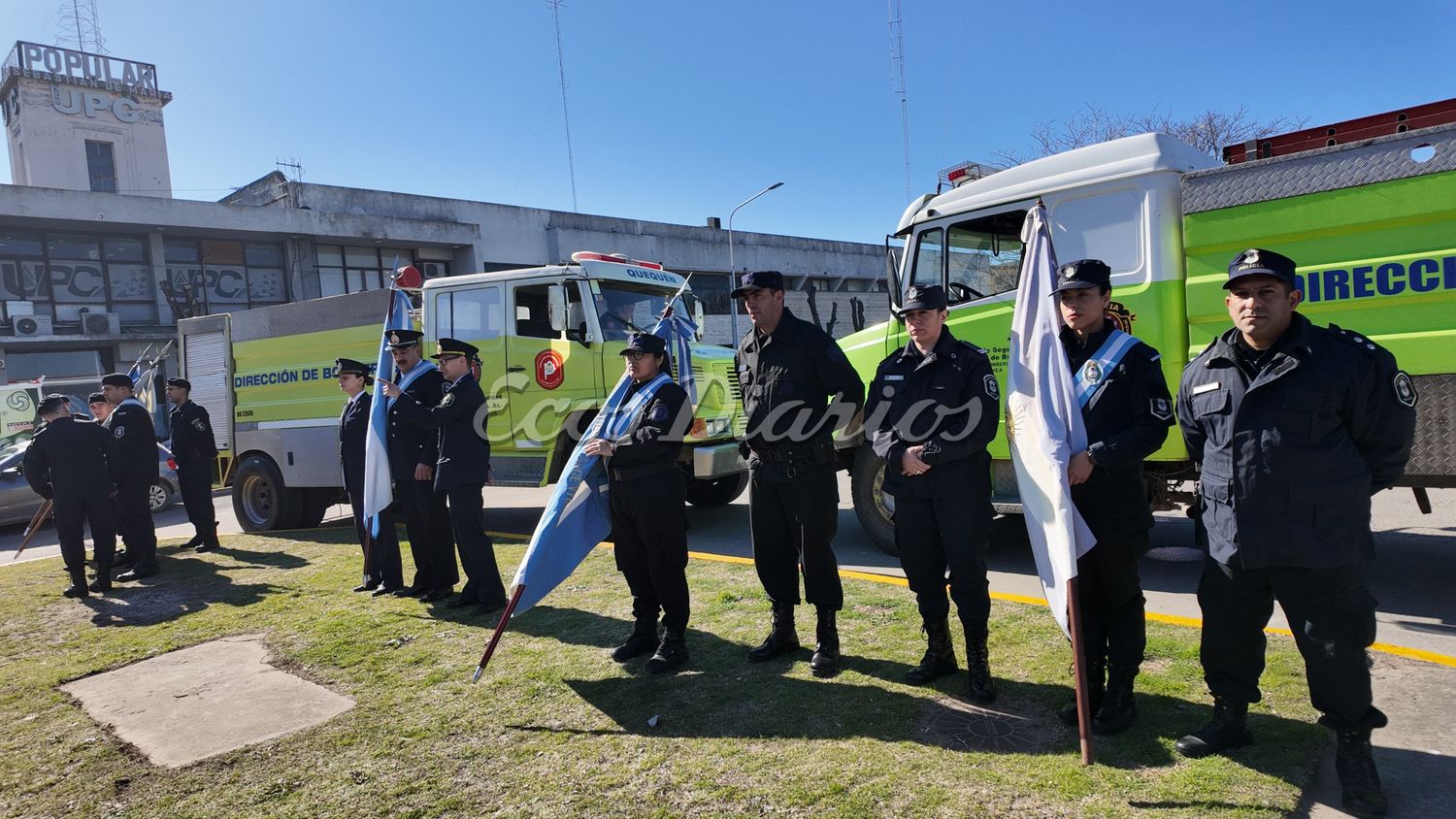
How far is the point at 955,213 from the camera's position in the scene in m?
5.99

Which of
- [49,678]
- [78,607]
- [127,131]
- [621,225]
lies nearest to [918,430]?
[49,678]

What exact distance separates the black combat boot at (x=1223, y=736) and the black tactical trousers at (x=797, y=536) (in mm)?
1591

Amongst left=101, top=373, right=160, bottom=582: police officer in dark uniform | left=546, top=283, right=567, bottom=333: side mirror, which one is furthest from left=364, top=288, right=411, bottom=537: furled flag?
left=101, top=373, right=160, bottom=582: police officer in dark uniform

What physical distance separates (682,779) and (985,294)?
13.5 ft

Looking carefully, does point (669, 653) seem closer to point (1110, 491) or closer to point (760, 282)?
point (760, 282)

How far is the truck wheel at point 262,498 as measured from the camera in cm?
956

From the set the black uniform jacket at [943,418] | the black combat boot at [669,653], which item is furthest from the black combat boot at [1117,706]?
the black combat boot at [669,653]

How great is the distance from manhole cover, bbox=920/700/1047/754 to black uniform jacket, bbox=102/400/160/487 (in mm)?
7545

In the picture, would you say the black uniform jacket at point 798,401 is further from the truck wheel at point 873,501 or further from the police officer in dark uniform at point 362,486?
the police officer in dark uniform at point 362,486

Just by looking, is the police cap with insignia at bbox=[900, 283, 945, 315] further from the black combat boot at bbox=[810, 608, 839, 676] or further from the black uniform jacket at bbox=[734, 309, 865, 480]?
the black combat boot at bbox=[810, 608, 839, 676]

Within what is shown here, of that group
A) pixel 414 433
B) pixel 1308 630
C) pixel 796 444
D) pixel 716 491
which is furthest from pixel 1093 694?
pixel 716 491

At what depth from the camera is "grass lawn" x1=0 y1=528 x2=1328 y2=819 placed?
113 inches

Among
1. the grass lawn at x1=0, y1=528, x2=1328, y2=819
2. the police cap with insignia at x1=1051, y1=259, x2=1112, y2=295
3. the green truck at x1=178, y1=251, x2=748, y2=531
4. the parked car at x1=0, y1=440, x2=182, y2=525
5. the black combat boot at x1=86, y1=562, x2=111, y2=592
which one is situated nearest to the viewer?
the grass lawn at x1=0, y1=528, x2=1328, y2=819

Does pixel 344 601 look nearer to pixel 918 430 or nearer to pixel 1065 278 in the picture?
pixel 918 430
